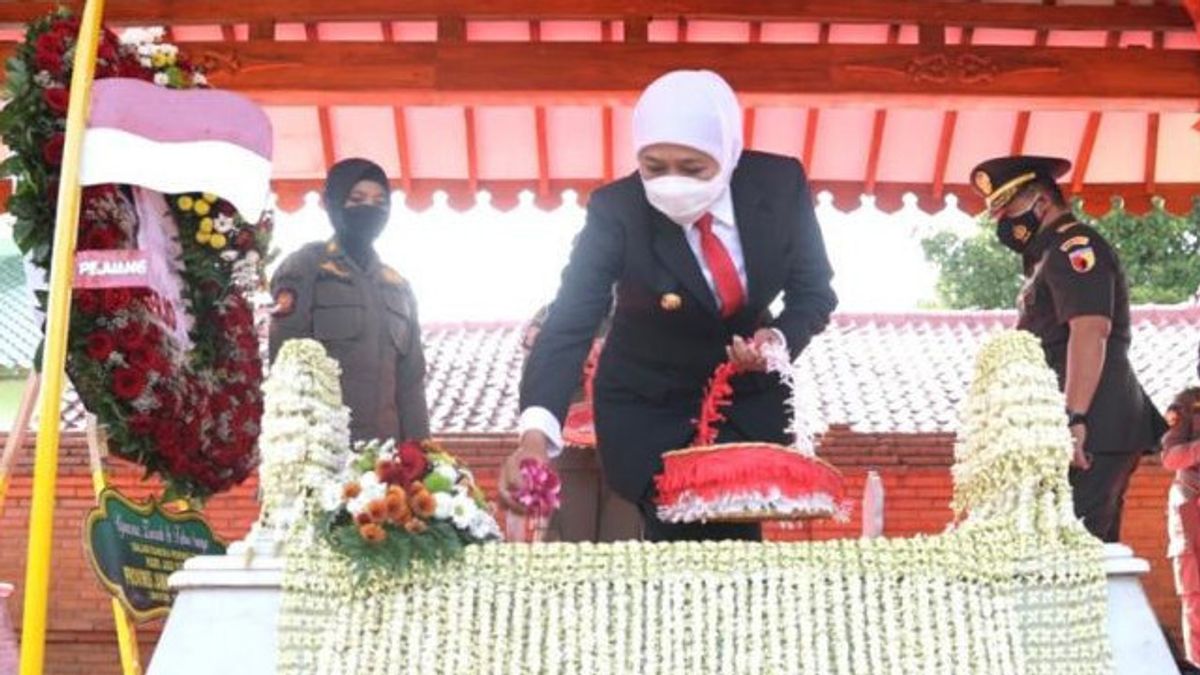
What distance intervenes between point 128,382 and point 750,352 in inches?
72.9

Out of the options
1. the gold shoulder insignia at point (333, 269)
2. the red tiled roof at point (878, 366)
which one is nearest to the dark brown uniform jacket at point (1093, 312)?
the gold shoulder insignia at point (333, 269)

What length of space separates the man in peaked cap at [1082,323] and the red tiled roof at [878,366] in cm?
575

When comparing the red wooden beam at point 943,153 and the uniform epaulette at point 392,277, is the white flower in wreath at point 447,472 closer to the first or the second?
the uniform epaulette at point 392,277

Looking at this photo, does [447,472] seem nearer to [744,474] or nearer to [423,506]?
[423,506]

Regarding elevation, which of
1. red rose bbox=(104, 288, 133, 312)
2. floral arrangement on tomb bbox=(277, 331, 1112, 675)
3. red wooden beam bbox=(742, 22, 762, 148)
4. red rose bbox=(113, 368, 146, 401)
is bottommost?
floral arrangement on tomb bbox=(277, 331, 1112, 675)

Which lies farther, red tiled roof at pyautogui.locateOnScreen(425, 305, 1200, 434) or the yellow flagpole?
Answer: red tiled roof at pyautogui.locateOnScreen(425, 305, 1200, 434)

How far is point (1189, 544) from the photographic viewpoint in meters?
7.58

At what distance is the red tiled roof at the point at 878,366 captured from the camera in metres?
12.5

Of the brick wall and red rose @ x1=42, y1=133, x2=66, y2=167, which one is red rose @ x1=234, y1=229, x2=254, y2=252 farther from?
the brick wall

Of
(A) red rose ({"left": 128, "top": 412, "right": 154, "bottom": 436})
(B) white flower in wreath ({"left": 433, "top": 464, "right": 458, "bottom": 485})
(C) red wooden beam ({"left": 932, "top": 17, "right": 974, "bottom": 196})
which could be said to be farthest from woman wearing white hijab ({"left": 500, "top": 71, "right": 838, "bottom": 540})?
(C) red wooden beam ({"left": 932, "top": 17, "right": 974, "bottom": 196})

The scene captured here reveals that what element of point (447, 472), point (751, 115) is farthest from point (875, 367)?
point (447, 472)

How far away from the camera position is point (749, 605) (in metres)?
3.34

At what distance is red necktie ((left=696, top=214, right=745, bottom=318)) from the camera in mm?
4199

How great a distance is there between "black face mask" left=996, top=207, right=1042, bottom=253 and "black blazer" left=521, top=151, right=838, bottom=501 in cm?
193
